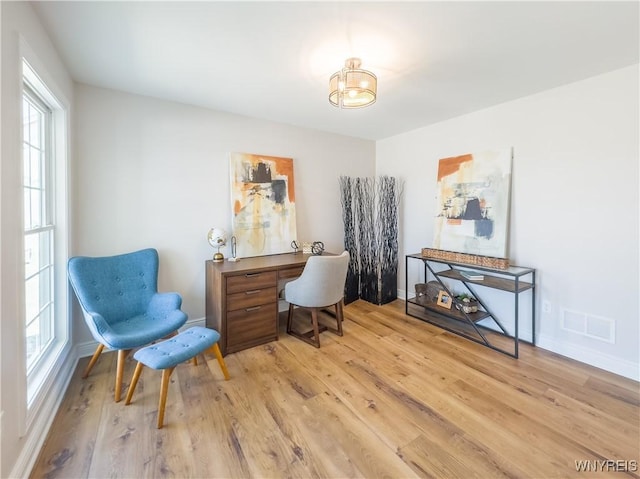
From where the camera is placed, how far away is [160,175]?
2.66 meters

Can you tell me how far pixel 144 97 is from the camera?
8.48 ft

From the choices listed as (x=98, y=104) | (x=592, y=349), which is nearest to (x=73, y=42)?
(x=98, y=104)

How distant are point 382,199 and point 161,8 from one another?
9.67 feet

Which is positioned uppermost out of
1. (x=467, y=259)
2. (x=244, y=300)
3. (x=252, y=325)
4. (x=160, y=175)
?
(x=160, y=175)

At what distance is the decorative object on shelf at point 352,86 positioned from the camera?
6.04ft

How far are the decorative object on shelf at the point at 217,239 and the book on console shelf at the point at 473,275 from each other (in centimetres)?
249

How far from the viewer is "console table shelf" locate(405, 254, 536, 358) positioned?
8.29 feet

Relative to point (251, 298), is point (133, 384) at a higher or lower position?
lower

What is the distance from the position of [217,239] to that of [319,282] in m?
1.12

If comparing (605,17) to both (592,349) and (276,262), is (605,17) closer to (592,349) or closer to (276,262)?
(592,349)

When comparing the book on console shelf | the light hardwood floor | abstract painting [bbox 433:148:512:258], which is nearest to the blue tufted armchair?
the light hardwood floor

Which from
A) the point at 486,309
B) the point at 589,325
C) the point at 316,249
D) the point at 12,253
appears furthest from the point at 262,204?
the point at 589,325

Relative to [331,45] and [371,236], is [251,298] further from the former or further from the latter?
[331,45]

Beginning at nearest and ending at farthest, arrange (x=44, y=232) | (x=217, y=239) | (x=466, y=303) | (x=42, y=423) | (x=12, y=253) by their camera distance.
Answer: (x=12, y=253) → (x=42, y=423) → (x=44, y=232) → (x=217, y=239) → (x=466, y=303)
